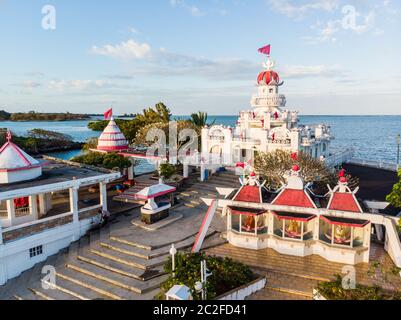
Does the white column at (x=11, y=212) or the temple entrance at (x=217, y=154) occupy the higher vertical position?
the temple entrance at (x=217, y=154)

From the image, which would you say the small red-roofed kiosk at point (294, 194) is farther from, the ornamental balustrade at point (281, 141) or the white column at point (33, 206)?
the ornamental balustrade at point (281, 141)

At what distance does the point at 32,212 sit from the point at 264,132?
19.8 metres

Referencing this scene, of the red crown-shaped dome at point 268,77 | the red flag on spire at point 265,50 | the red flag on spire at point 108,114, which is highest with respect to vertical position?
the red flag on spire at point 265,50

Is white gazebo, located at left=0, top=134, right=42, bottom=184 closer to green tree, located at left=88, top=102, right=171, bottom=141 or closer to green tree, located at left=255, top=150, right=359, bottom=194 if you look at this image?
green tree, located at left=255, top=150, right=359, bottom=194

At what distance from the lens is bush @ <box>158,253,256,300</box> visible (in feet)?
38.8

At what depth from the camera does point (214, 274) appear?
12.7 m

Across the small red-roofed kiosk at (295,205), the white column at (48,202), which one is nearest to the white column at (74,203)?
the white column at (48,202)

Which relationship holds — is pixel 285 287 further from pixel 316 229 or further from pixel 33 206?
pixel 33 206

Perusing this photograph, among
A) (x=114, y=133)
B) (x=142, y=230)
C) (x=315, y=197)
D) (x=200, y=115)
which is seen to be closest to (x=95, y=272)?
(x=142, y=230)

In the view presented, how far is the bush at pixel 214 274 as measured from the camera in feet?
38.8

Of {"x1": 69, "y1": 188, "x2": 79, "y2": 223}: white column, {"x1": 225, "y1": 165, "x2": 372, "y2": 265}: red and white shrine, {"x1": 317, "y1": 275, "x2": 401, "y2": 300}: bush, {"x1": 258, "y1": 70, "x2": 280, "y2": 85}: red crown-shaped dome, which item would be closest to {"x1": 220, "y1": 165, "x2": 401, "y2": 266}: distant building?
{"x1": 225, "y1": 165, "x2": 372, "y2": 265}: red and white shrine

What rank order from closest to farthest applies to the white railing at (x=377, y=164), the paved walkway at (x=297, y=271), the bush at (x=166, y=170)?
1. the paved walkway at (x=297, y=271)
2. the bush at (x=166, y=170)
3. the white railing at (x=377, y=164)

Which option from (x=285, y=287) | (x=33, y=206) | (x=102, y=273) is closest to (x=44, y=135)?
(x=33, y=206)
